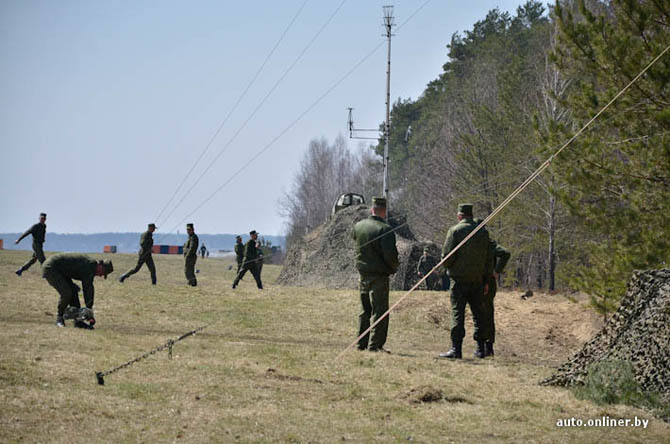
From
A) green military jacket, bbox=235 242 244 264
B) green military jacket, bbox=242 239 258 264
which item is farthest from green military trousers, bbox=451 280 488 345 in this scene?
green military jacket, bbox=235 242 244 264

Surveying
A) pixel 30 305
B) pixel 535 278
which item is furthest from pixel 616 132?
pixel 535 278

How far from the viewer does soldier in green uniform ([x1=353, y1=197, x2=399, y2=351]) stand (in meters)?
13.4

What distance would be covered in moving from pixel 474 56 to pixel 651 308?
198 feet

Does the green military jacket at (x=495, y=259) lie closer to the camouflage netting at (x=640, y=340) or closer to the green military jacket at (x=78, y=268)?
the camouflage netting at (x=640, y=340)

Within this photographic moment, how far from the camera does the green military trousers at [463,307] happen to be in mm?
13219

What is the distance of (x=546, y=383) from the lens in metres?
10.8

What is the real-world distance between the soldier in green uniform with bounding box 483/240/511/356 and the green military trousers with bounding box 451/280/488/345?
0.35 feet

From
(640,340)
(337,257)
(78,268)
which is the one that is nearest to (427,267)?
(337,257)

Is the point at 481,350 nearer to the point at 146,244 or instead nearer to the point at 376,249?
the point at 376,249

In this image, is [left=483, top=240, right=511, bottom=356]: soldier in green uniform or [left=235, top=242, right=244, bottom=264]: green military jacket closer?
[left=483, top=240, right=511, bottom=356]: soldier in green uniform

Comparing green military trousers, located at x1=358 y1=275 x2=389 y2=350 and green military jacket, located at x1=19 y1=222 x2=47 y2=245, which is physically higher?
green military jacket, located at x1=19 y1=222 x2=47 y2=245

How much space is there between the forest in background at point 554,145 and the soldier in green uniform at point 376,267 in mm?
6258

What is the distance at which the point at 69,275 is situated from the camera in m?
16.0

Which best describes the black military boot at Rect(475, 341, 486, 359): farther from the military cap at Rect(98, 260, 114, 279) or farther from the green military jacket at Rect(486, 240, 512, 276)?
the military cap at Rect(98, 260, 114, 279)
